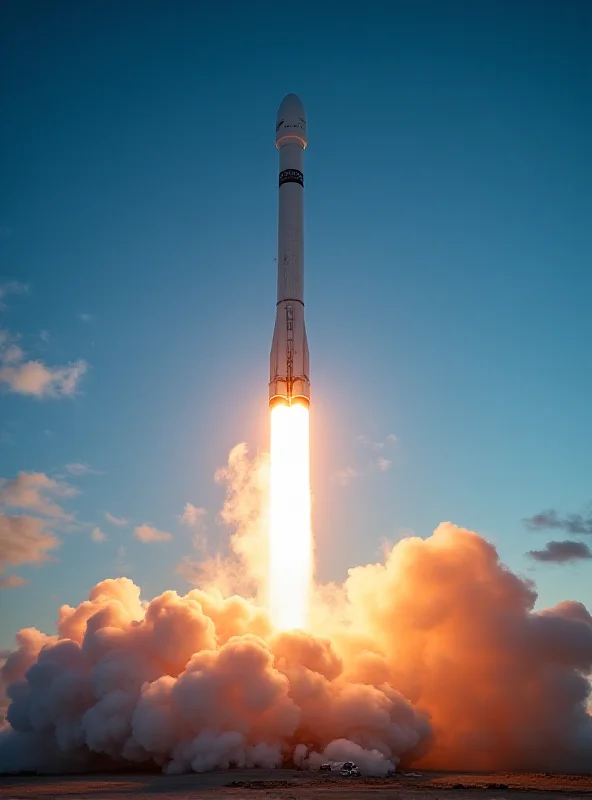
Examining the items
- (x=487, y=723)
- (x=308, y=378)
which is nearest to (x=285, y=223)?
(x=308, y=378)

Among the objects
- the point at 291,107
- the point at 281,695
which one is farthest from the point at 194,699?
the point at 291,107

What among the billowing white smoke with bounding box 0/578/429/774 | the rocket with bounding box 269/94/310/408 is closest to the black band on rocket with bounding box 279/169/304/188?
the rocket with bounding box 269/94/310/408

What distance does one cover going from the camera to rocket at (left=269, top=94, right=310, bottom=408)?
55594 millimetres

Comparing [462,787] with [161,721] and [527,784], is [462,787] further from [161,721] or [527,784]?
[161,721]

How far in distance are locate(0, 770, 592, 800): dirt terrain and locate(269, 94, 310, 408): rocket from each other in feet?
72.5

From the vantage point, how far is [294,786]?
39.7 m

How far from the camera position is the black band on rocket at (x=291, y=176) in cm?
6034

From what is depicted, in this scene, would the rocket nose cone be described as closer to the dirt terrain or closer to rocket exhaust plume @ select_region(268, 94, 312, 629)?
rocket exhaust plume @ select_region(268, 94, 312, 629)

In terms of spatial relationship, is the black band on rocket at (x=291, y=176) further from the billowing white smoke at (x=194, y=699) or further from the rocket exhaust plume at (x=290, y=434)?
the billowing white smoke at (x=194, y=699)

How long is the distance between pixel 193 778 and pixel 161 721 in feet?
14.8

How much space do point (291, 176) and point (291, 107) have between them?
5.82 m

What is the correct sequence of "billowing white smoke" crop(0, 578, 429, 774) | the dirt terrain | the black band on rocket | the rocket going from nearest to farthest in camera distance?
the dirt terrain
"billowing white smoke" crop(0, 578, 429, 774)
the rocket
the black band on rocket

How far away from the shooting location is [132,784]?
139ft

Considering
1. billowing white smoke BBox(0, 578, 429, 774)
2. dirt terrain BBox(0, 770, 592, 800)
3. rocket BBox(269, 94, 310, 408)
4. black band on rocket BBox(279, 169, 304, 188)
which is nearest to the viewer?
dirt terrain BBox(0, 770, 592, 800)
